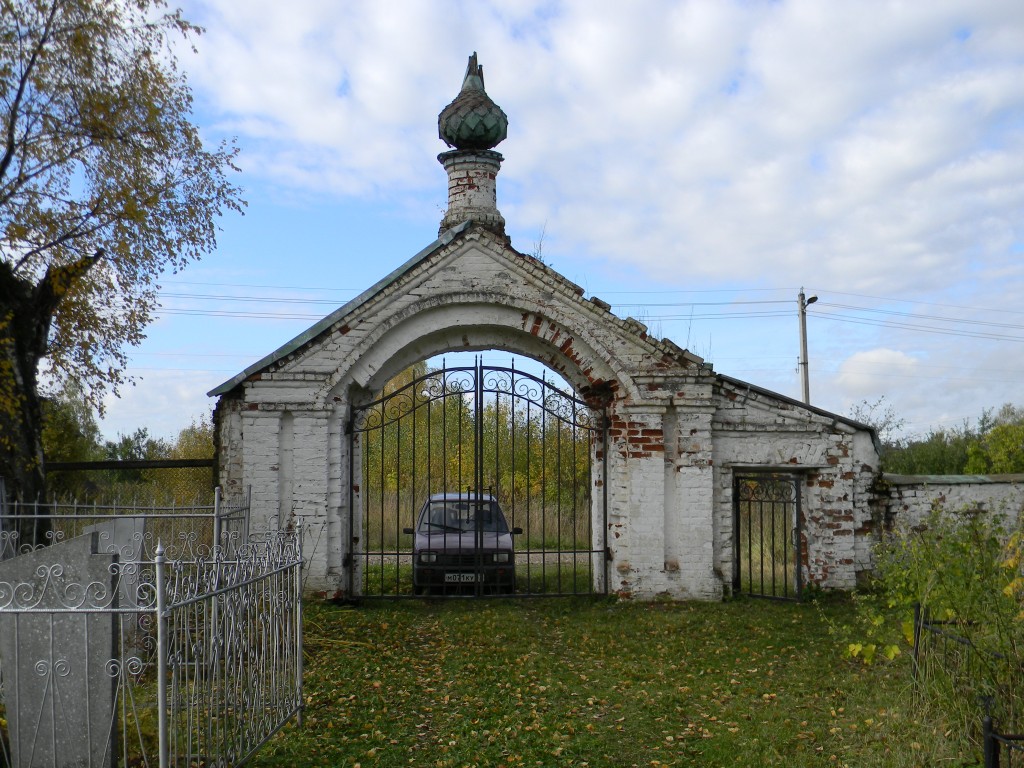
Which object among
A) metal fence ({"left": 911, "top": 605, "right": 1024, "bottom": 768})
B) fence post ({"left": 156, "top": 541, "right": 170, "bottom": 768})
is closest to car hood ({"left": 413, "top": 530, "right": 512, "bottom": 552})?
metal fence ({"left": 911, "top": 605, "right": 1024, "bottom": 768})

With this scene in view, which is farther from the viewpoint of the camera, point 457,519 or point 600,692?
point 457,519

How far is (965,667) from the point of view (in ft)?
16.4

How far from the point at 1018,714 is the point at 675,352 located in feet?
20.2

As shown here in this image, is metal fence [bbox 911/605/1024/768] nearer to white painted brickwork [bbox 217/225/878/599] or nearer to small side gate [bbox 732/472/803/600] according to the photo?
small side gate [bbox 732/472/803/600]

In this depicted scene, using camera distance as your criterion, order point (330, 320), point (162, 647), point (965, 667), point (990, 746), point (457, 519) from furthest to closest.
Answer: point (457, 519), point (330, 320), point (965, 667), point (162, 647), point (990, 746)

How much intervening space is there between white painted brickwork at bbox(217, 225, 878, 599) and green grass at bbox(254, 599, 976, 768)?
0.70 meters

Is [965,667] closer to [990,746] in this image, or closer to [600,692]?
[990,746]

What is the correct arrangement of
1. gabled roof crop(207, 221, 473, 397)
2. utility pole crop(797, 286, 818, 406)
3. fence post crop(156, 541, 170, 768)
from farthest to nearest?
utility pole crop(797, 286, 818, 406), gabled roof crop(207, 221, 473, 397), fence post crop(156, 541, 170, 768)

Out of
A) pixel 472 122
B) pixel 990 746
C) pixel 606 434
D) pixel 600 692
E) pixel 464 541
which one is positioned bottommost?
pixel 600 692

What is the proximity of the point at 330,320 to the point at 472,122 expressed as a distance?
3.10 m

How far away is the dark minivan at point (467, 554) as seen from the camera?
1047 centimetres

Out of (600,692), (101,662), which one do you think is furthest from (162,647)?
(600,692)

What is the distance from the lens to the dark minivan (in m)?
10.5

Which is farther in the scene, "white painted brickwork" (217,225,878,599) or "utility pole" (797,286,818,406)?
"utility pole" (797,286,818,406)
